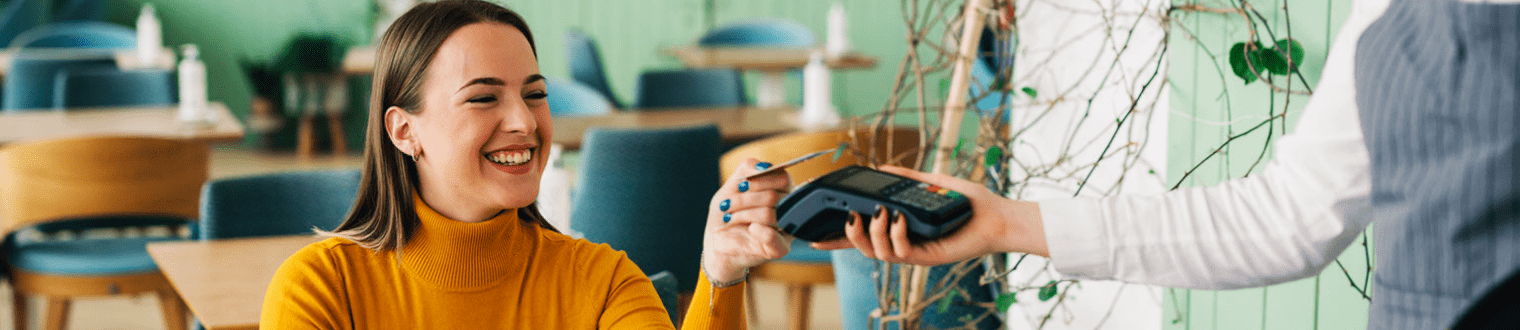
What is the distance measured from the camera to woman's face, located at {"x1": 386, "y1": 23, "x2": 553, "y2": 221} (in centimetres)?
112

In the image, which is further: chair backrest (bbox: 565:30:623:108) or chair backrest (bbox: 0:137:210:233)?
chair backrest (bbox: 565:30:623:108)

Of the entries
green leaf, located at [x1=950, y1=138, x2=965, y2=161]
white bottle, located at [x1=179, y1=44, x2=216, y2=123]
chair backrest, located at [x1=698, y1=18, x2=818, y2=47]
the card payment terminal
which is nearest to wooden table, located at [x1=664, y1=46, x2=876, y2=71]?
chair backrest, located at [x1=698, y1=18, x2=818, y2=47]

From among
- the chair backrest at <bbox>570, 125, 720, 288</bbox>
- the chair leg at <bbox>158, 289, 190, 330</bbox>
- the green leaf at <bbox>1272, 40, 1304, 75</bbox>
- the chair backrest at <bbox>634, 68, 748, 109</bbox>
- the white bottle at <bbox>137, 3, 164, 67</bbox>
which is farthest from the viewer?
the white bottle at <bbox>137, 3, 164, 67</bbox>

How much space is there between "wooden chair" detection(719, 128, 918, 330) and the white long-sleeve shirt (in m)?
1.60

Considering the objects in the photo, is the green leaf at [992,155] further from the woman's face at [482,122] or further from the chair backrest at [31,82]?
the chair backrest at [31,82]

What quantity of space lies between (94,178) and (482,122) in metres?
2.34

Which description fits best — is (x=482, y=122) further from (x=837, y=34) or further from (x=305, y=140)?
(x=305, y=140)

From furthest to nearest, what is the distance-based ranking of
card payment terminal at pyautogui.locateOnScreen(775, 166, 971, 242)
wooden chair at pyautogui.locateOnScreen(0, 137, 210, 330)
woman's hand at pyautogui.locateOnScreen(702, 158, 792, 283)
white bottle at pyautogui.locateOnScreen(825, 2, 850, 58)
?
white bottle at pyautogui.locateOnScreen(825, 2, 850, 58) < wooden chair at pyautogui.locateOnScreen(0, 137, 210, 330) < woman's hand at pyautogui.locateOnScreen(702, 158, 792, 283) < card payment terminal at pyautogui.locateOnScreen(775, 166, 971, 242)

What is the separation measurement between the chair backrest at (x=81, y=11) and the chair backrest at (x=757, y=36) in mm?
3491

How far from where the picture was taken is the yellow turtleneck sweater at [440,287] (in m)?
1.15

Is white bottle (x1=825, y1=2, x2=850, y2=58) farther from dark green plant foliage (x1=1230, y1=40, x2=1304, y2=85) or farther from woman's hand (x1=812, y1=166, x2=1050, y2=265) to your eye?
woman's hand (x1=812, y1=166, x2=1050, y2=265)

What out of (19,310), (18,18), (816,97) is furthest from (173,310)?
(18,18)

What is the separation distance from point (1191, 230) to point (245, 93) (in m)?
7.32

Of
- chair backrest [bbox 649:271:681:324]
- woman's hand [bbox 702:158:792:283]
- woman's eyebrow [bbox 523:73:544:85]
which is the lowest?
chair backrest [bbox 649:271:681:324]
